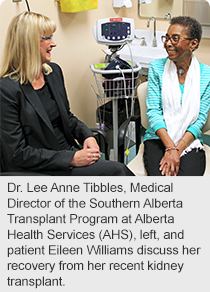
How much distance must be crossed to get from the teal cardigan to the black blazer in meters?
0.51

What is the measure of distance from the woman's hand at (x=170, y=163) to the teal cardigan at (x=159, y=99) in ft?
0.57

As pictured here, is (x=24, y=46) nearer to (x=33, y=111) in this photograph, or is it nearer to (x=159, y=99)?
(x=33, y=111)

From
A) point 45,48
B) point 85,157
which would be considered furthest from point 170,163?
point 45,48

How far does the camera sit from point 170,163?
1690 mm

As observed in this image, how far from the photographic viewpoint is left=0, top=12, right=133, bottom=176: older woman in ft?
4.93

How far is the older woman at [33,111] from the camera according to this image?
1504 mm

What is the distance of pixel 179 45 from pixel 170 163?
2.00 ft
